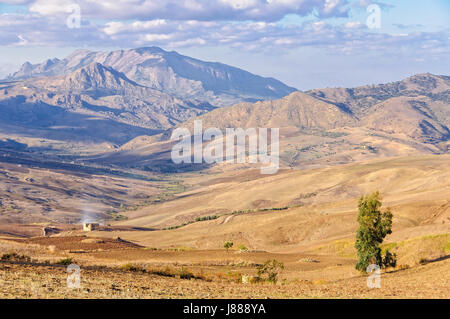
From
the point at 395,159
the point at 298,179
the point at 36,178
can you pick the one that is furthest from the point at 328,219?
the point at 36,178

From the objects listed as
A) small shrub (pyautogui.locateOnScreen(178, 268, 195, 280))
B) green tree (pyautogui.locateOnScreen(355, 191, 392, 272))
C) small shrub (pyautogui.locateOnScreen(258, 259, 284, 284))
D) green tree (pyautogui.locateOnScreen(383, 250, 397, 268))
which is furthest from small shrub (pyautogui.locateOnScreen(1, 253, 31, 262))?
green tree (pyautogui.locateOnScreen(383, 250, 397, 268))

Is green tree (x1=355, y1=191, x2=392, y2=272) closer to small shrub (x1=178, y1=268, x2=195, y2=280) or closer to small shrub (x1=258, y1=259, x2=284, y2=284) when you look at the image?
small shrub (x1=258, y1=259, x2=284, y2=284)

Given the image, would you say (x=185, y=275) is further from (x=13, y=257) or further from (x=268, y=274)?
(x=13, y=257)

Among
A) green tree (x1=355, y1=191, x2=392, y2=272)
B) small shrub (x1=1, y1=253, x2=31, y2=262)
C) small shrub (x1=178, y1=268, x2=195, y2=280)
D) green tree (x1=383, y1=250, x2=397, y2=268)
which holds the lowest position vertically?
green tree (x1=383, y1=250, x2=397, y2=268)

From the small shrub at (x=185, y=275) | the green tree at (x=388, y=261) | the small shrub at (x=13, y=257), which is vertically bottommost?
the green tree at (x=388, y=261)

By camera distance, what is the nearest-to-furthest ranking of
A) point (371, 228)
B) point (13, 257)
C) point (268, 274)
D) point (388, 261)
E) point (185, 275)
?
1. point (185, 275)
2. point (268, 274)
3. point (13, 257)
4. point (371, 228)
5. point (388, 261)

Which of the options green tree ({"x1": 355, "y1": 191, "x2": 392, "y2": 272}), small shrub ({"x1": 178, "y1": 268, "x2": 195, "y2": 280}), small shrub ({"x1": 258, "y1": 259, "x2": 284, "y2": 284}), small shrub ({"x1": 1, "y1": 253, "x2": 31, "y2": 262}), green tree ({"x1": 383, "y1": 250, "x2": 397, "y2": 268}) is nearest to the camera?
small shrub ({"x1": 178, "y1": 268, "x2": 195, "y2": 280})

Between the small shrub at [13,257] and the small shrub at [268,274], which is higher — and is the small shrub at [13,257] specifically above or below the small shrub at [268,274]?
above

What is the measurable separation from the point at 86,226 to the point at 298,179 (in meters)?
74.5

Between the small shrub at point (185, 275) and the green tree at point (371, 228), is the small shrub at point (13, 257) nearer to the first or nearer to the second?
the small shrub at point (185, 275)

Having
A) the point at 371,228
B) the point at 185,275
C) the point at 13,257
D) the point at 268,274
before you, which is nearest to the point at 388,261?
the point at 371,228

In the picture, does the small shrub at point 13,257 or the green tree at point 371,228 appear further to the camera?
the green tree at point 371,228

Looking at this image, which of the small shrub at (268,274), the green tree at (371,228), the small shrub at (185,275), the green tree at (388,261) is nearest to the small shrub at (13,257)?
the small shrub at (185,275)

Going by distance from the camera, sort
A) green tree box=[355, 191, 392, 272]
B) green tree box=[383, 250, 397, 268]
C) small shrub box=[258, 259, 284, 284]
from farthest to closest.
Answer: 1. green tree box=[383, 250, 397, 268]
2. green tree box=[355, 191, 392, 272]
3. small shrub box=[258, 259, 284, 284]
